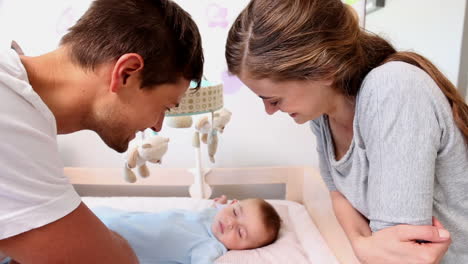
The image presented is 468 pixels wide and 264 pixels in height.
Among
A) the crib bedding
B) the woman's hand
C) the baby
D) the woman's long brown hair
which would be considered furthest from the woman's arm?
the baby

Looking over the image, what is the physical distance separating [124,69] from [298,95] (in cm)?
35

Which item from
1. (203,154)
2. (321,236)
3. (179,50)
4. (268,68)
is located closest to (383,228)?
(268,68)

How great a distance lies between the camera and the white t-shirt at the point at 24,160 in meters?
0.52

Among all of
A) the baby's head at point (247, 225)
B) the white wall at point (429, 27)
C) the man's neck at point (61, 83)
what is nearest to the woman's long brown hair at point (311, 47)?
the man's neck at point (61, 83)

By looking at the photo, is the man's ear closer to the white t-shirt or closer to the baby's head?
the white t-shirt

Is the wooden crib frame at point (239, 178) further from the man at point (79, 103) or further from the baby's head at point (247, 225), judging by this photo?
the man at point (79, 103)

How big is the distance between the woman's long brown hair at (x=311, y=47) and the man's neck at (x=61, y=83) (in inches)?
12.7

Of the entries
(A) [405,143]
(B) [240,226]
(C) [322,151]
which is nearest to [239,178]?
(B) [240,226]

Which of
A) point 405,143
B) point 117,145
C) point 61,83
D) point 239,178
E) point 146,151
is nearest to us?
point 405,143

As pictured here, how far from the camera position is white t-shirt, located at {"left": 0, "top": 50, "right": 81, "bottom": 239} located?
0.52 meters

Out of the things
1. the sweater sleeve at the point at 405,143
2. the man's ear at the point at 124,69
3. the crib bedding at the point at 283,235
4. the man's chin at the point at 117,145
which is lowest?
the crib bedding at the point at 283,235

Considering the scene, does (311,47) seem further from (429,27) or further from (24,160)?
(429,27)

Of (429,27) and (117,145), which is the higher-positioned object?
(429,27)

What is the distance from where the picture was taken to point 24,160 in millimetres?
532
